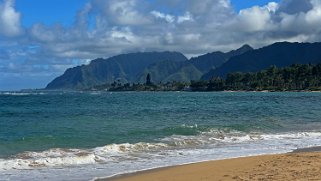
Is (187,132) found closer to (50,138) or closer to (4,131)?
(50,138)

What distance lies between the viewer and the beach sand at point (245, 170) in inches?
607

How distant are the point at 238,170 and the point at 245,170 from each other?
0.82 feet

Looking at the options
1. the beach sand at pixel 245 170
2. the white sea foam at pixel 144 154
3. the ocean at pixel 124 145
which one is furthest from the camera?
the ocean at pixel 124 145

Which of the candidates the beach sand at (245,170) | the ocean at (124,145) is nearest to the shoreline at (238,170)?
the beach sand at (245,170)

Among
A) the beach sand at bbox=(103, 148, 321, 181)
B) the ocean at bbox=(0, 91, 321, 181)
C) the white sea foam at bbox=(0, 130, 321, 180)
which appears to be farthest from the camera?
the ocean at bbox=(0, 91, 321, 181)

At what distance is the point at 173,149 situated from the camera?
82.6 feet

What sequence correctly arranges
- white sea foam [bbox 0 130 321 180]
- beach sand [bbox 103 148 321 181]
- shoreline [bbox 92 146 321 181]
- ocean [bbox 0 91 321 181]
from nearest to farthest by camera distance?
beach sand [bbox 103 148 321 181] < shoreline [bbox 92 146 321 181] < white sea foam [bbox 0 130 321 180] < ocean [bbox 0 91 321 181]

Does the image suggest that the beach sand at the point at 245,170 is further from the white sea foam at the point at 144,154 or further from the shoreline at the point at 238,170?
the white sea foam at the point at 144,154

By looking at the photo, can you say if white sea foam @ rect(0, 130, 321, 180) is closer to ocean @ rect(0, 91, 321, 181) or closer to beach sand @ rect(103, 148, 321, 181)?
ocean @ rect(0, 91, 321, 181)

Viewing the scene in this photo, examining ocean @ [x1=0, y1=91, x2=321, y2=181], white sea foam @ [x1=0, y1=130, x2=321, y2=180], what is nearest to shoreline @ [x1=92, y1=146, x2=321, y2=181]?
ocean @ [x1=0, y1=91, x2=321, y2=181]

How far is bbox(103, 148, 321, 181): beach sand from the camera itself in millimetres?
15414

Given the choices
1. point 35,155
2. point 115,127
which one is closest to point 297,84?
point 115,127

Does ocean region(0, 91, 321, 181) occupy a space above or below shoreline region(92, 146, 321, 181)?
below

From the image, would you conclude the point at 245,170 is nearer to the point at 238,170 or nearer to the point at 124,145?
the point at 238,170
